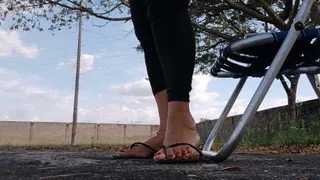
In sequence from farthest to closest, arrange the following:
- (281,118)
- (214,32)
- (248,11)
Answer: (214,32) < (281,118) < (248,11)

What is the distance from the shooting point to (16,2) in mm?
7633

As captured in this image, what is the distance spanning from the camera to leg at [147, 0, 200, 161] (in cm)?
116

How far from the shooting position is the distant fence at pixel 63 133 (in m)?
16.4

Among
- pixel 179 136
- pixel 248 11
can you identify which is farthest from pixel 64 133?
pixel 179 136

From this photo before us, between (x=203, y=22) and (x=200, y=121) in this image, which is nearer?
(x=203, y=22)

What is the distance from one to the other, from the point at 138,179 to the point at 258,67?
30.8 inches

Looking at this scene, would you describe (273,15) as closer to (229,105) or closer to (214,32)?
(214,32)

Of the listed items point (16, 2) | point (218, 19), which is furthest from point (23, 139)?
point (218, 19)

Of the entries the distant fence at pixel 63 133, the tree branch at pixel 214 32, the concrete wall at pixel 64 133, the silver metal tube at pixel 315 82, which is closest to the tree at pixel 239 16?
the tree branch at pixel 214 32

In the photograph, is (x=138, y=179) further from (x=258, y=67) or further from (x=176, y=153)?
(x=258, y=67)

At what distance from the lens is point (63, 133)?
17.1 meters

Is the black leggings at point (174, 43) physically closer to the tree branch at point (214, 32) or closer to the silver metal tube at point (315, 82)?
the silver metal tube at point (315, 82)

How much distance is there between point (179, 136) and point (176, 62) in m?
0.20

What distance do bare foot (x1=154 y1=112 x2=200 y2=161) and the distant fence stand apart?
1491 centimetres
